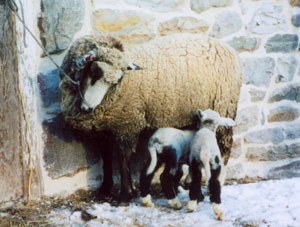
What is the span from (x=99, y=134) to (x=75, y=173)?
385mm

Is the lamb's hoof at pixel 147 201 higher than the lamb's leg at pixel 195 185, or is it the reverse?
the lamb's leg at pixel 195 185

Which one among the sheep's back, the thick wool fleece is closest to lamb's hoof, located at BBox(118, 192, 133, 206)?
the thick wool fleece

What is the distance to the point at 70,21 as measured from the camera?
3.50m

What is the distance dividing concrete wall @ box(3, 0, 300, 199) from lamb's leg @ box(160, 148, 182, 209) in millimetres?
583

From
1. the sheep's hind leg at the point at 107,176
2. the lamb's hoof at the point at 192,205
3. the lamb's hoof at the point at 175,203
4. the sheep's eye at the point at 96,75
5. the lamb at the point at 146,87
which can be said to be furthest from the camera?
the sheep's hind leg at the point at 107,176

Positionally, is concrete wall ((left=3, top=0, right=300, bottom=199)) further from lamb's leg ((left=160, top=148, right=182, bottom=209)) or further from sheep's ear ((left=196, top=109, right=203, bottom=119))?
sheep's ear ((left=196, top=109, right=203, bottom=119))

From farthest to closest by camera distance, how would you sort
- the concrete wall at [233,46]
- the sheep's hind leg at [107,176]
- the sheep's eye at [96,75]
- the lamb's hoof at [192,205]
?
the sheep's hind leg at [107,176]
the concrete wall at [233,46]
the lamb's hoof at [192,205]
the sheep's eye at [96,75]

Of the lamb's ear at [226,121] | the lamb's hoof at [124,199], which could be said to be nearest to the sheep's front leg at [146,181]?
the lamb's hoof at [124,199]

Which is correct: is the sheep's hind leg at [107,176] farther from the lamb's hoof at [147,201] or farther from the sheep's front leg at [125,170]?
the lamb's hoof at [147,201]

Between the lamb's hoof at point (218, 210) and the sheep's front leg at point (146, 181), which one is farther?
the sheep's front leg at point (146, 181)

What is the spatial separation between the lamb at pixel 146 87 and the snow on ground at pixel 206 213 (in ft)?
0.73

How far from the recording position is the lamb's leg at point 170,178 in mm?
3273

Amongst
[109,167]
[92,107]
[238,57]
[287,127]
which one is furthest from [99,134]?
[287,127]

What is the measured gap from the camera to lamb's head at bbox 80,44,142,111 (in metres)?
3.06
